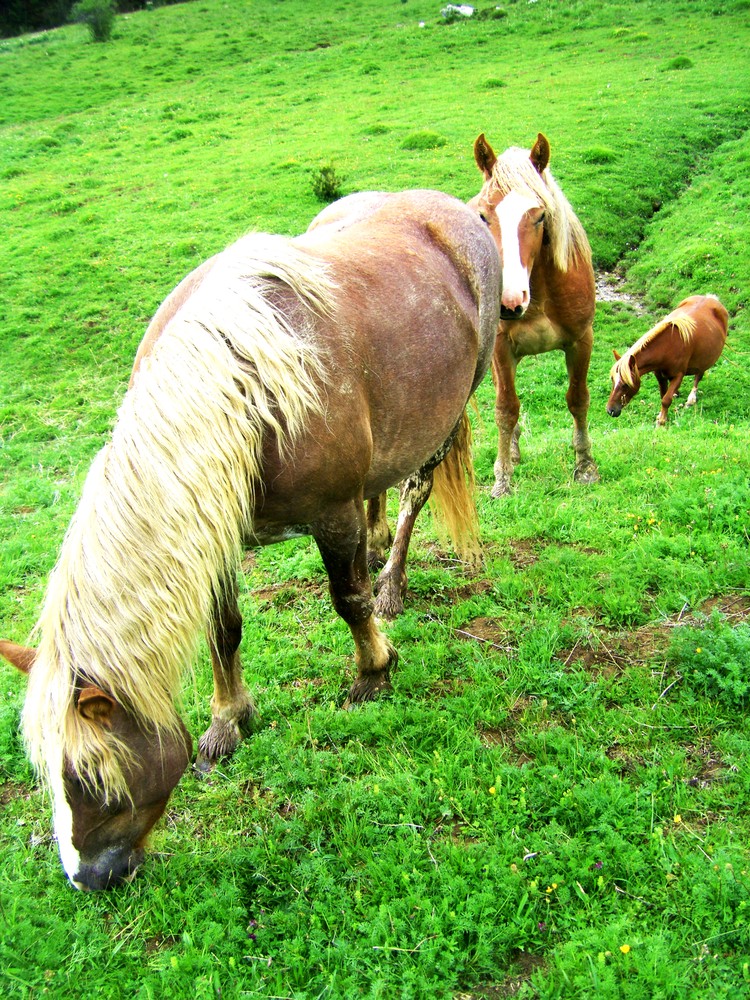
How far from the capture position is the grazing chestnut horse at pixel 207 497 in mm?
2311

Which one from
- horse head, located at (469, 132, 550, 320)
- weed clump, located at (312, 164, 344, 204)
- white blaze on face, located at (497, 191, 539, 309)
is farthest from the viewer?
weed clump, located at (312, 164, 344, 204)

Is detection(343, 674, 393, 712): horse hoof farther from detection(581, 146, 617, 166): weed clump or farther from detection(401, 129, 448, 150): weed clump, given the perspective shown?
detection(401, 129, 448, 150): weed clump

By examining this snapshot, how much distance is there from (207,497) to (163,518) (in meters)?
0.16

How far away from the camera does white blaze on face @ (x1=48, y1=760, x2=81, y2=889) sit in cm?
226

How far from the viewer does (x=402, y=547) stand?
15.1 ft

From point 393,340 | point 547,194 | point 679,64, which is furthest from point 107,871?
point 679,64

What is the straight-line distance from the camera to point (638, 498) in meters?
5.34

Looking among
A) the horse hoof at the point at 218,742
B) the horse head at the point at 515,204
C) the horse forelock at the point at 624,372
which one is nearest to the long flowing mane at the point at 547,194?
Result: the horse head at the point at 515,204

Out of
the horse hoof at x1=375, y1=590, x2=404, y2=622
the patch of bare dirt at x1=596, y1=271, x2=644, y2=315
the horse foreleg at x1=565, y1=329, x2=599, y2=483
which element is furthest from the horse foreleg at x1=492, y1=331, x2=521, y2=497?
the patch of bare dirt at x1=596, y1=271, x2=644, y2=315

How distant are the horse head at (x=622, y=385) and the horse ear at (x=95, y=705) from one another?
7.43 meters

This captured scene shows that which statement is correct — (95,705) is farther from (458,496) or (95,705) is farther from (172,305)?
(458,496)

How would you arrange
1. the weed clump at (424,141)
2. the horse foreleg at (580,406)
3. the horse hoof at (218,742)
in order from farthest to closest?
the weed clump at (424,141), the horse foreleg at (580,406), the horse hoof at (218,742)

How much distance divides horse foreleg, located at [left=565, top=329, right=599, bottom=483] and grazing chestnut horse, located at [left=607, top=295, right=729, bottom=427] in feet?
7.46

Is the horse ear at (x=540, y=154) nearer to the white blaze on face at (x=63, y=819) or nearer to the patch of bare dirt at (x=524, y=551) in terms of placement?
the patch of bare dirt at (x=524, y=551)
